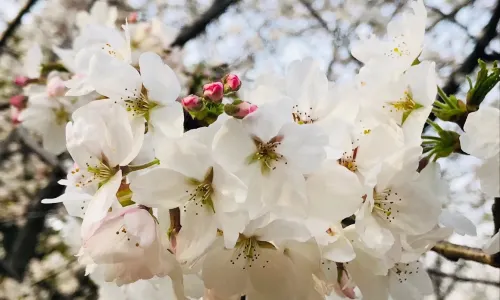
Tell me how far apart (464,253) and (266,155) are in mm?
591

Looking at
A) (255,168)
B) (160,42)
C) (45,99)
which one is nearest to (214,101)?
(255,168)

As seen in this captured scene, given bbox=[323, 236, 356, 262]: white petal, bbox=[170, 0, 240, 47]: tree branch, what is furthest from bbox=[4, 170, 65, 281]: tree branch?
bbox=[323, 236, 356, 262]: white petal

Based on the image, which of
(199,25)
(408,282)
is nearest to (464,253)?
(408,282)

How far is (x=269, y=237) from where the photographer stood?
643 millimetres

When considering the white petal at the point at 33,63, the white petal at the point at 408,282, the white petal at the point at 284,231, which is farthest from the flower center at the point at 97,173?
the white petal at the point at 33,63

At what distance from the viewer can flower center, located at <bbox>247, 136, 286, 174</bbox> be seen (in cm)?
68

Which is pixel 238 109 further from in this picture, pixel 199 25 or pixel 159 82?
pixel 199 25

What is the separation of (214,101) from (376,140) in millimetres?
247

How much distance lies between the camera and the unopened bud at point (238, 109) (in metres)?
0.66

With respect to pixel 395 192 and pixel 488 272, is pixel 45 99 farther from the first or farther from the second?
pixel 488 272

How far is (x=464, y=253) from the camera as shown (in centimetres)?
104

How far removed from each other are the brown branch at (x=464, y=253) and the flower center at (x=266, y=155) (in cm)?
50

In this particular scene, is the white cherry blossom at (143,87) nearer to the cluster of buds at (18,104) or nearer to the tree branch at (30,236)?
the cluster of buds at (18,104)

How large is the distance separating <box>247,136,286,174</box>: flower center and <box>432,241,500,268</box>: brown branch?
19.6 inches
